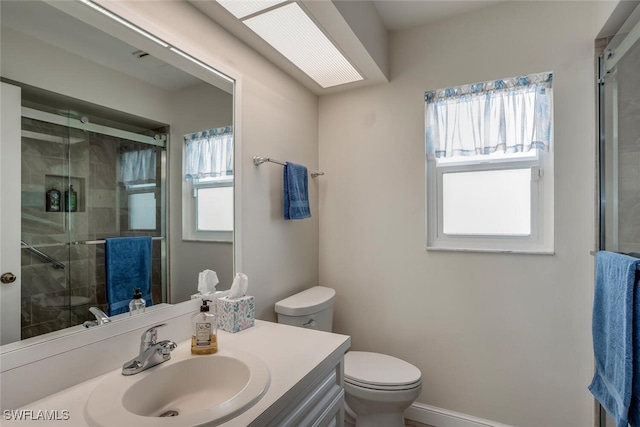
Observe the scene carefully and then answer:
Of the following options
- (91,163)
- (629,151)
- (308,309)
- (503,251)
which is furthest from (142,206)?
(629,151)

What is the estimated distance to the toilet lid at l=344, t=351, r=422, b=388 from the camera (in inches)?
61.3

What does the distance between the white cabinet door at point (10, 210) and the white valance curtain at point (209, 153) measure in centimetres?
55

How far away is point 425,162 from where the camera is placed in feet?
6.33

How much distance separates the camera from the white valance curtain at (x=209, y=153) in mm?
1321

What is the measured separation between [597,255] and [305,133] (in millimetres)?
1710

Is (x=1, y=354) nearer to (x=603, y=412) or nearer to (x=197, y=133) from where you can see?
(x=197, y=133)

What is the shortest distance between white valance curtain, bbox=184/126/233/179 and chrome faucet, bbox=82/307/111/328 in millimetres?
586

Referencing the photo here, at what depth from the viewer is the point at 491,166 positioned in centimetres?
182

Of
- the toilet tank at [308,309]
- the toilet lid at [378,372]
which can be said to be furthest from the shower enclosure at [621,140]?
the toilet tank at [308,309]

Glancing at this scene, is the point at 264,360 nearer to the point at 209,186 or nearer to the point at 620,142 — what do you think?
the point at 209,186

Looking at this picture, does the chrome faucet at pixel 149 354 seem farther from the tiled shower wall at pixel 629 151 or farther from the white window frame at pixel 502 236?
the tiled shower wall at pixel 629 151

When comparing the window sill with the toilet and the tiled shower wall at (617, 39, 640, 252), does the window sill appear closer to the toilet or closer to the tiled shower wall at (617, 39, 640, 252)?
the tiled shower wall at (617, 39, 640, 252)

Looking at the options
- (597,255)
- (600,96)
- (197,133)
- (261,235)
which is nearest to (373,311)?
(261,235)

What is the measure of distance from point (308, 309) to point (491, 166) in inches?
53.9
